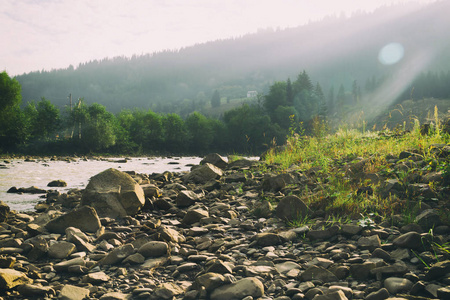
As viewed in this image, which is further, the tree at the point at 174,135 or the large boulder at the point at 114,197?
the tree at the point at 174,135

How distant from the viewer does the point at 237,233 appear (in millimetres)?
5094

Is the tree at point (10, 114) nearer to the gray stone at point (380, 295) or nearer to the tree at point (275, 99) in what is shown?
the tree at point (275, 99)

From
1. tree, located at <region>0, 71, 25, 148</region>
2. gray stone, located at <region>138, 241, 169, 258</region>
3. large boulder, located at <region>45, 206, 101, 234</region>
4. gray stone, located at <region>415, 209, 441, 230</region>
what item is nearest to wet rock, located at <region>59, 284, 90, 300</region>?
gray stone, located at <region>138, 241, 169, 258</region>

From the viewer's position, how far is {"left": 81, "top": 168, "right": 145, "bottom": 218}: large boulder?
6305mm

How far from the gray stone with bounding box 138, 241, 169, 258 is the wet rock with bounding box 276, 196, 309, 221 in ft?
7.13

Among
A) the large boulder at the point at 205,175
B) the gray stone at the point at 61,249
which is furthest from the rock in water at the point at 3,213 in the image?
the large boulder at the point at 205,175

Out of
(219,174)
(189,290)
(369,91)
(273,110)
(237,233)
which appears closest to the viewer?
(189,290)

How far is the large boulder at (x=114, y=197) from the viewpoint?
630 cm

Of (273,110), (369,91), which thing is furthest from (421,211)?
(369,91)

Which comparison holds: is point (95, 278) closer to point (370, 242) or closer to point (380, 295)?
point (380, 295)

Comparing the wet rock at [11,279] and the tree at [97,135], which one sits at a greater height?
the tree at [97,135]

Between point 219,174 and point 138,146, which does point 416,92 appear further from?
point 219,174

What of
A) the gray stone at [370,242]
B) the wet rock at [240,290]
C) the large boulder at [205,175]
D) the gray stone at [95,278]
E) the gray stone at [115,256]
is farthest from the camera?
the large boulder at [205,175]

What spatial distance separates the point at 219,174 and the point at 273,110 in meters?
61.7
